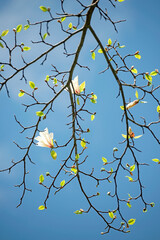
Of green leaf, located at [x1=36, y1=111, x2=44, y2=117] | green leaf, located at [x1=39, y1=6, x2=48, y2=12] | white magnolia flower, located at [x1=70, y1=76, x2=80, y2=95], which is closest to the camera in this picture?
green leaf, located at [x1=39, y1=6, x2=48, y2=12]

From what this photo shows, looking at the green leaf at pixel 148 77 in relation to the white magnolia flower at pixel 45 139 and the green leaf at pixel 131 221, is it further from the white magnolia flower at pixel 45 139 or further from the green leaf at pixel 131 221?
the green leaf at pixel 131 221

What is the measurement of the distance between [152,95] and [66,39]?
0.49m

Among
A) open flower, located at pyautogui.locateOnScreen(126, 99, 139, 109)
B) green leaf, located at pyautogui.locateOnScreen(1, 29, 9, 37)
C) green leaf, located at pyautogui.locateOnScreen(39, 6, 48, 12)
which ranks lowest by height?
open flower, located at pyautogui.locateOnScreen(126, 99, 139, 109)

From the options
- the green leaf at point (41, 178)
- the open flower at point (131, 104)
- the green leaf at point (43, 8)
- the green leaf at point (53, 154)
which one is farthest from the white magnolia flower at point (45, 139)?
the green leaf at point (43, 8)

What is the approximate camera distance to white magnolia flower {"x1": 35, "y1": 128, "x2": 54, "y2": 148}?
3.85 ft

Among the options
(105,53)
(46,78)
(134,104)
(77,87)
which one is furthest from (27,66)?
(134,104)

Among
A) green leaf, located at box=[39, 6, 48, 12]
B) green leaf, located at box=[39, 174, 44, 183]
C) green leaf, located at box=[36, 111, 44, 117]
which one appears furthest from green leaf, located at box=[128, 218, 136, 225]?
green leaf, located at box=[39, 6, 48, 12]

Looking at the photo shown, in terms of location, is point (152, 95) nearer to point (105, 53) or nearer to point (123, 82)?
point (123, 82)

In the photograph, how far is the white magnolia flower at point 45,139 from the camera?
46.3 inches

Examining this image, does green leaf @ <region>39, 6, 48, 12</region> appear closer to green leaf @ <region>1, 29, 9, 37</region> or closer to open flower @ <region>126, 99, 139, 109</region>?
green leaf @ <region>1, 29, 9, 37</region>

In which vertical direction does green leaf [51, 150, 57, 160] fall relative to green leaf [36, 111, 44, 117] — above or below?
below

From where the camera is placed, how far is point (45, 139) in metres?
1.18

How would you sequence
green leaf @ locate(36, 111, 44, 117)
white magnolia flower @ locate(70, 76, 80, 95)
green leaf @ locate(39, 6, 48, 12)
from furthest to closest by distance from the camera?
white magnolia flower @ locate(70, 76, 80, 95) → green leaf @ locate(36, 111, 44, 117) → green leaf @ locate(39, 6, 48, 12)

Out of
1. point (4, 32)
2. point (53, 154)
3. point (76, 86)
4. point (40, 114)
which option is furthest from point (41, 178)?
point (4, 32)
